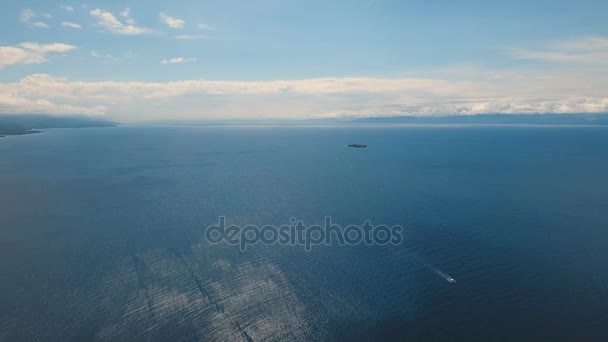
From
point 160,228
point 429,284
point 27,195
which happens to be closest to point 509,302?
point 429,284

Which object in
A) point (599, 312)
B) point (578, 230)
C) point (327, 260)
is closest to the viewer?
point (599, 312)

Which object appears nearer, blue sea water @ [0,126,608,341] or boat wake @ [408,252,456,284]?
blue sea water @ [0,126,608,341]

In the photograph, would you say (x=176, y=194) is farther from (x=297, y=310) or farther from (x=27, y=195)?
(x=297, y=310)

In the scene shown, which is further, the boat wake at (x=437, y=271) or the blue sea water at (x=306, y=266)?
the boat wake at (x=437, y=271)

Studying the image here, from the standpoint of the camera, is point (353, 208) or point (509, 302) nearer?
point (509, 302)

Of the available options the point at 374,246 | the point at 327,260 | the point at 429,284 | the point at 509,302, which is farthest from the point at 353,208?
the point at 509,302

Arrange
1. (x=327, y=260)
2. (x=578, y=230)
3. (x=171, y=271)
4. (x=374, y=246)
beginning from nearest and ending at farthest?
(x=171, y=271) → (x=327, y=260) → (x=374, y=246) → (x=578, y=230)

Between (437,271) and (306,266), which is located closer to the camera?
(437,271)

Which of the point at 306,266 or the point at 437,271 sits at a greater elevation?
the point at 437,271
